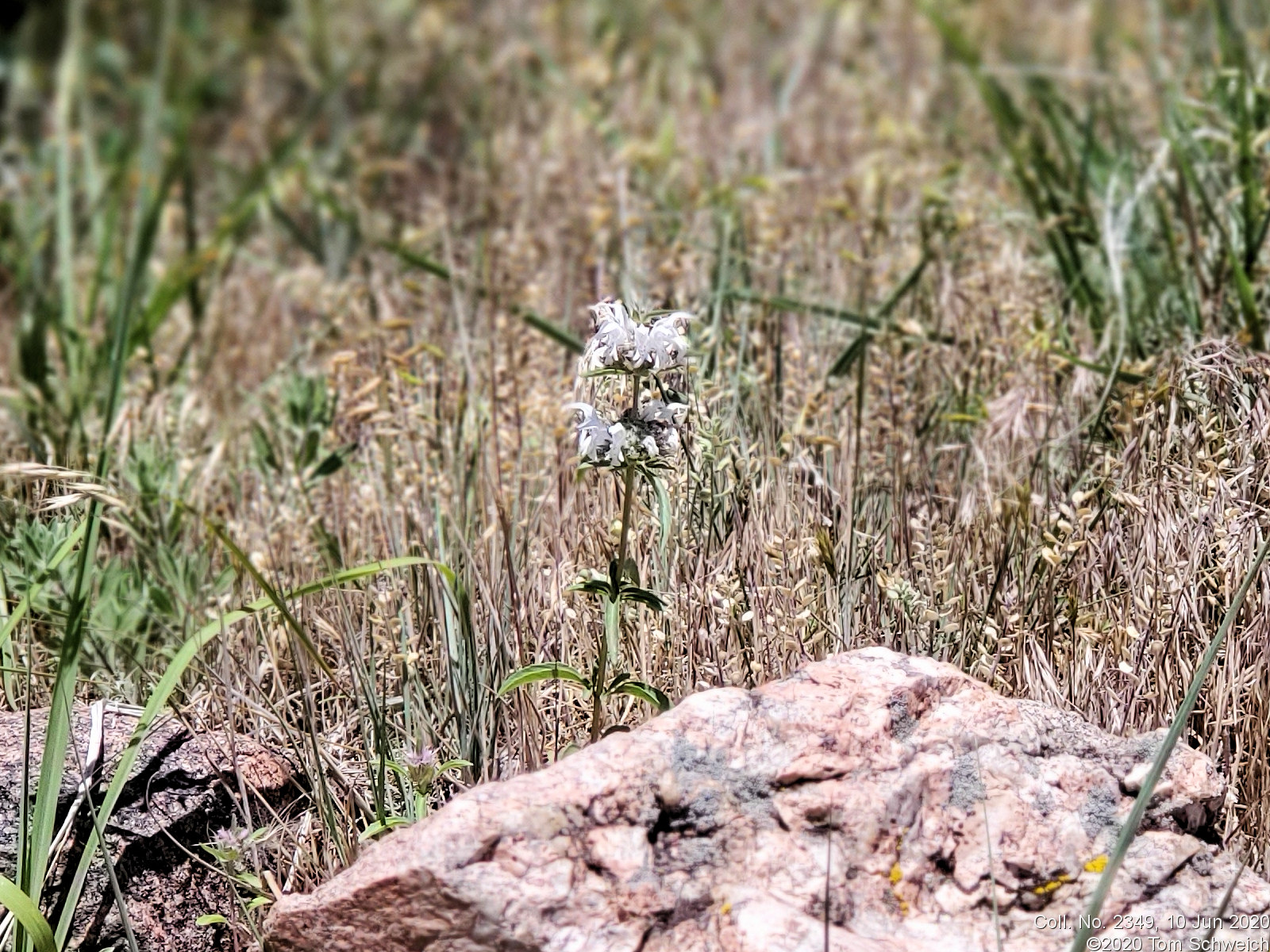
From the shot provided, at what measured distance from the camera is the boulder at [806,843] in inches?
72.3

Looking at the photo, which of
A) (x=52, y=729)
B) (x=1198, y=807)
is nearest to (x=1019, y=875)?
(x=1198, y=807)

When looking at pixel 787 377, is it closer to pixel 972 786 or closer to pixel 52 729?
pixel 972 786

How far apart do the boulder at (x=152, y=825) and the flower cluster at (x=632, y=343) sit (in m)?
0.82

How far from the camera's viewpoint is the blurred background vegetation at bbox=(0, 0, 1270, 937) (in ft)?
7.69

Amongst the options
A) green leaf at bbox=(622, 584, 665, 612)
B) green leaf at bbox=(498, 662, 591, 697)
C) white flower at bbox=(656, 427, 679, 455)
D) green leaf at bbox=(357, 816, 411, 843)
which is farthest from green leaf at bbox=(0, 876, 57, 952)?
white flower at bbox=(656, 427, 679, 455)

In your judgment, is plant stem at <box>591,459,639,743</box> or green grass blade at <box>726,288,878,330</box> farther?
green grass blade at <box>726,288,878,330</box>

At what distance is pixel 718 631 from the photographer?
237 cm

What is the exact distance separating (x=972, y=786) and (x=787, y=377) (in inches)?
51.0

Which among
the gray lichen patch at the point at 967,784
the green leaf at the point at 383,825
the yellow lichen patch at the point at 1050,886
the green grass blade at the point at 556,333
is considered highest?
the green grass blade at the point at 556,333

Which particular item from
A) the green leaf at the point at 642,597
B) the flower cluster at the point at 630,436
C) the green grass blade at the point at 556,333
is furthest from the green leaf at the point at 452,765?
→ the green grass blade at the point at 556,333

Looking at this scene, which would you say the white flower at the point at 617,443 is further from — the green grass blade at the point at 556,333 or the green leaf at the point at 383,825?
the green grass blade at the point at 556,333

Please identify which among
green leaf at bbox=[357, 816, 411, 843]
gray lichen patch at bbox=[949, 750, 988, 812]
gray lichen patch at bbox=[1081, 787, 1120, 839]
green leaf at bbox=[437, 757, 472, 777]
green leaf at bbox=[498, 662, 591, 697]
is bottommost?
green leaf at bbox=[357, 816, 411, 843]

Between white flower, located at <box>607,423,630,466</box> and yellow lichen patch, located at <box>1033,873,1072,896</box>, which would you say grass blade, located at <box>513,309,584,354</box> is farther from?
yellow lichen patch, located at <box>1033,873,1072,896</box>

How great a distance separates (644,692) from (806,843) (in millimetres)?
366
